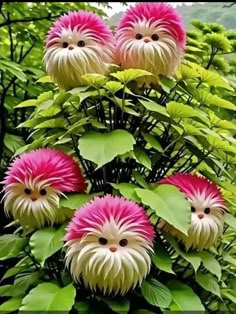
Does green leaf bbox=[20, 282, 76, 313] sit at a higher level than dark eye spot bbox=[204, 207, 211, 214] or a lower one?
lower

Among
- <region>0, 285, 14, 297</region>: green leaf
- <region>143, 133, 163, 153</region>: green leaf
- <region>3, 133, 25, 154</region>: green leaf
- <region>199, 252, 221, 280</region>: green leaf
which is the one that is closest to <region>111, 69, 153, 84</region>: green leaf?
<region>143, 133, 163, 153</region>: green leaf

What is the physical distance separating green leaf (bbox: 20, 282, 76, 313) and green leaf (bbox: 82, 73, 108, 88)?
1.10ft

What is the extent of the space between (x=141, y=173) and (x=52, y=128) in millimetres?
189

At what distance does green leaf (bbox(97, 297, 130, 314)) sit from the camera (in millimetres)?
755

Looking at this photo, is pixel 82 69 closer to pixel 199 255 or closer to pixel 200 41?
pixel 199 255

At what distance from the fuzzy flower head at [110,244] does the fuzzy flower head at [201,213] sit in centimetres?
8

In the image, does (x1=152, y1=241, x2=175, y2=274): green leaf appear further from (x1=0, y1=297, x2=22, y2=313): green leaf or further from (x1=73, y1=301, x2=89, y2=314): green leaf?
(x1=0, y1=297, x2=22, y2=313): green leaf

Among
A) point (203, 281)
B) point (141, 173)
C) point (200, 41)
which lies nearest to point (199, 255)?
point (203, 281)

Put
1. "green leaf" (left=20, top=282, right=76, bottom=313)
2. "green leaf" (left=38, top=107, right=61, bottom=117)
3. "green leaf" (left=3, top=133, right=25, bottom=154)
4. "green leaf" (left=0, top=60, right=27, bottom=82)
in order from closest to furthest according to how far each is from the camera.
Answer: "green leaf" (left=20, top=282, right=76, bottom=313) → "green leaf" (left=38, top=107, right=61, bottom=117) → "green leaf" (left=0, top=60, right=27, bottom=82) → "green leaf" (left=3, top=133, right=25, bottom=154)

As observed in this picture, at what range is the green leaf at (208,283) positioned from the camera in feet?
2.73

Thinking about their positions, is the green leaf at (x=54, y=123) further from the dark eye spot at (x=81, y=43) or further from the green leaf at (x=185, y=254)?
the green leaf at (x=185, y=254)

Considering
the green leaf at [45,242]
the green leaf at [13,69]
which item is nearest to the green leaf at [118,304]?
the green leaf at [45,242]

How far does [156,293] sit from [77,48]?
440mm

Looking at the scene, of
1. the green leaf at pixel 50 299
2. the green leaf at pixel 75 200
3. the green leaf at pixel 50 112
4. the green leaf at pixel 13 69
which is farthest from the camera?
the green leaf at pixel 13 69
